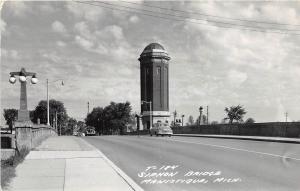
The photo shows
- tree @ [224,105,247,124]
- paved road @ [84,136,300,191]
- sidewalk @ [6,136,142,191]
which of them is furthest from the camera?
tree @ [224,105,247,124]

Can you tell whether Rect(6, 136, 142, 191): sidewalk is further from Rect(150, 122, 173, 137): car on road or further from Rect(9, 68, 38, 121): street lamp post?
Rect(150, 122, 173, 137): car on road

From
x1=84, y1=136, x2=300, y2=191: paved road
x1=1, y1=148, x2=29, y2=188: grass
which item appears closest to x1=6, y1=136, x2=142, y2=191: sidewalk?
x1=1, y1=148, x2=29, y2=188: grass

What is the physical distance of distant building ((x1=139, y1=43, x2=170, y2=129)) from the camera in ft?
394

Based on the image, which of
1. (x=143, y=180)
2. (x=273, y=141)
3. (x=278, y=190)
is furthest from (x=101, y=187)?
(x=273, y=141)

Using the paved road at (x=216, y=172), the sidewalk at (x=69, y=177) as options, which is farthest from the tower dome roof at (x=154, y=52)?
the sidewalk at (x=69, y=177)

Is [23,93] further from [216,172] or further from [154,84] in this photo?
[154,84]

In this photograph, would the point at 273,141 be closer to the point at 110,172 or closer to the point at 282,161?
the point at 282,161

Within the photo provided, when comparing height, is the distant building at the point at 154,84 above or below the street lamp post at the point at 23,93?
above

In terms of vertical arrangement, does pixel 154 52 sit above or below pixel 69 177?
above

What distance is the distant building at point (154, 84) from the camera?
12006cm

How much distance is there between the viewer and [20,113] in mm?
19547

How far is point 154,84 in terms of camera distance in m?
121

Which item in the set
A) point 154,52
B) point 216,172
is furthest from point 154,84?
point 216,172

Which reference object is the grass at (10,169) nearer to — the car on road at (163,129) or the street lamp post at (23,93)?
the street lamp post at (23,93)
